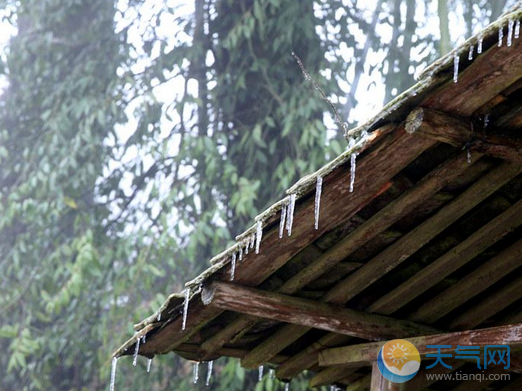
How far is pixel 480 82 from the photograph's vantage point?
2508 mm

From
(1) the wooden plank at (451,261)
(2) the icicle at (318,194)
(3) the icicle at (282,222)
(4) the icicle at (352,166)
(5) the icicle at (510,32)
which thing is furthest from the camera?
(1) the wooden plank at (451,261)

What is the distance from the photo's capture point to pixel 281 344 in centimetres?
384

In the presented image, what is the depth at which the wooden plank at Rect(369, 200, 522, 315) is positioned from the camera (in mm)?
3258

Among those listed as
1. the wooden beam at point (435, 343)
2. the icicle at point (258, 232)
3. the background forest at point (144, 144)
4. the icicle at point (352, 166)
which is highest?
the background forest at point (144, 144)

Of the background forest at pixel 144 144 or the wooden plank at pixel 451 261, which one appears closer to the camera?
the wooden plank at pixel 451 261

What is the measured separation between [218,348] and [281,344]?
30 centimetres

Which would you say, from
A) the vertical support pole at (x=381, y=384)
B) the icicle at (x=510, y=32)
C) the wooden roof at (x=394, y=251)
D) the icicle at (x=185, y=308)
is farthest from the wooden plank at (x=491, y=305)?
the icicle at (x=510, y=32)

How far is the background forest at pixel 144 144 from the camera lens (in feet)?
26.3

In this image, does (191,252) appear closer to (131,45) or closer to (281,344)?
(131,45)

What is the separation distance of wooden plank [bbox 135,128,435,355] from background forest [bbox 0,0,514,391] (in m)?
4.13

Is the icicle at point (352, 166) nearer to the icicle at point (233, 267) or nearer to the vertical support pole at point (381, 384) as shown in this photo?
the icicle at point (233, 267)

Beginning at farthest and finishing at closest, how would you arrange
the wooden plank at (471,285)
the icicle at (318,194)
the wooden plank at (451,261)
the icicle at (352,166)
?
1. the wooden plank at (471,285)
2. the wooden plank at (451,261)
3. the icicle at (318,194)
4. the icicle at (352,166)

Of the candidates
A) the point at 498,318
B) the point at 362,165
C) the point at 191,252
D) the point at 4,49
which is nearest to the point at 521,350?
the point at 498,318

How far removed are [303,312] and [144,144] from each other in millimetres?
5643
